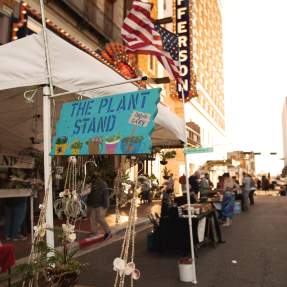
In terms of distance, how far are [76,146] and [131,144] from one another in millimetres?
769

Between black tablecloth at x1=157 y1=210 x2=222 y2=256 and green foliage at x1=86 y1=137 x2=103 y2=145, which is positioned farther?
black tablecloth at x1=157 y1=210 x2=222 y2=256

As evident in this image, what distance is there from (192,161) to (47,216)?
31.5 meters

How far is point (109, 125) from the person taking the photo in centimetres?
389

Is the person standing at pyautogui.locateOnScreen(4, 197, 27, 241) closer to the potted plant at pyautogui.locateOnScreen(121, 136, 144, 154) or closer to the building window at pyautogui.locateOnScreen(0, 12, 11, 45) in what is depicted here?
the building window at pyautogui.locateOnScreen(0, 12, 11, 45)

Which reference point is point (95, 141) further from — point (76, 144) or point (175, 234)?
point (175, 234)

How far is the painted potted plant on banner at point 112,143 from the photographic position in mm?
3760

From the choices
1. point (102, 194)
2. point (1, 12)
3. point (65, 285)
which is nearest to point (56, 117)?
point (102, 194)

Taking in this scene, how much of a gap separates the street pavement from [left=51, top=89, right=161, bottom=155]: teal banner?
2.52 metres

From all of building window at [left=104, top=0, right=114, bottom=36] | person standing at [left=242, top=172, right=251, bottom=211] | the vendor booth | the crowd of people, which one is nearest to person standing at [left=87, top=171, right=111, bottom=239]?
the crowd of people

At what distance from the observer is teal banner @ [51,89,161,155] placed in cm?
366

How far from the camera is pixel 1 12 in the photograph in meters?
11.3

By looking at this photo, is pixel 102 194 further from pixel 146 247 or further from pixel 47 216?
pixel 47 216

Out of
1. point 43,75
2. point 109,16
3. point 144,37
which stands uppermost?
point 109,16

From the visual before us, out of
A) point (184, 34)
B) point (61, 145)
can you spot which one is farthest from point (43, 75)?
point (184, 34)
